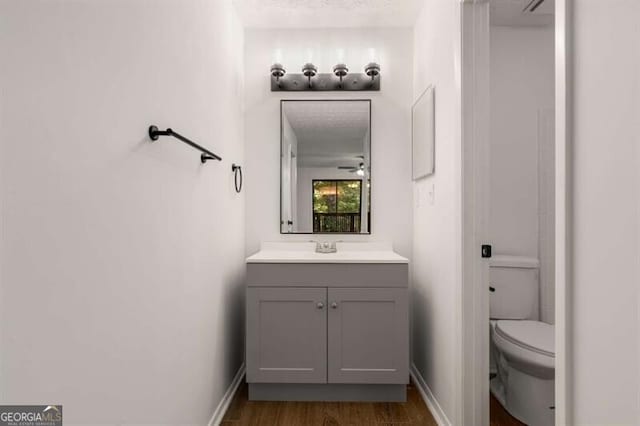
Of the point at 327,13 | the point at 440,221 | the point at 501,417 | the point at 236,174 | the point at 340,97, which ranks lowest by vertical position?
the point at 501,417

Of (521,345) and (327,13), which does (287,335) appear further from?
(327,13)

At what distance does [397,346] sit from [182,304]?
1.19m

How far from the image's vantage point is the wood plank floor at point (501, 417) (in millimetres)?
1783

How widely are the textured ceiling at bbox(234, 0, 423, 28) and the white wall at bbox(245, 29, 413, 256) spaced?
0.06 metres

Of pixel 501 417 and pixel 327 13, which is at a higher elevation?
pixel 327 13

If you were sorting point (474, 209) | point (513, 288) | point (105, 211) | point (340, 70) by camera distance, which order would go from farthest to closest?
1. point (340, 70)
2. point (513, 288)
3. point (474, 209)
4. point (105, 211)

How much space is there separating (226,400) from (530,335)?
169 cm

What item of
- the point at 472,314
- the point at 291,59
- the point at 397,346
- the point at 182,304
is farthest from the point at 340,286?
the point at 291,59

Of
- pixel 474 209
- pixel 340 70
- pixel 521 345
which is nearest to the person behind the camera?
pixel 474 209

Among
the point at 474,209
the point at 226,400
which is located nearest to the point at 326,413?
the point at 226,400

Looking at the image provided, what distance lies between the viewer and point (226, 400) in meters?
1.90

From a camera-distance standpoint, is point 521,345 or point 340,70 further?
point 340,70

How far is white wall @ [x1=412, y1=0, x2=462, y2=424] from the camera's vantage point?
1.54m

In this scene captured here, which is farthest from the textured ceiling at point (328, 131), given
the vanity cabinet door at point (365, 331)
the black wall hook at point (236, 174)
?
the vanity cabinet door at point (365, 331)
